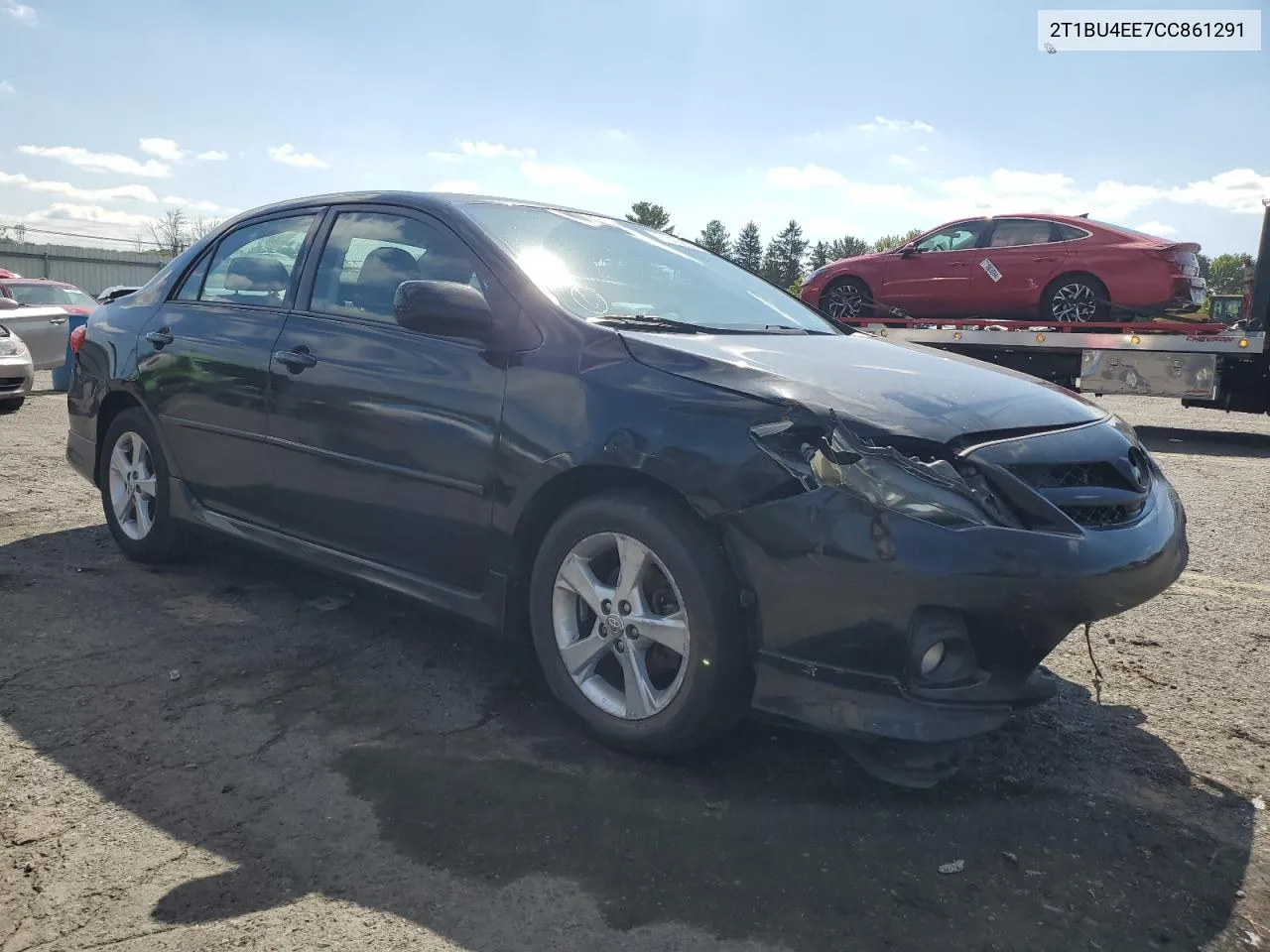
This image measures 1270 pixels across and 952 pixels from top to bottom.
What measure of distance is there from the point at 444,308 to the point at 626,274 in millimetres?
808

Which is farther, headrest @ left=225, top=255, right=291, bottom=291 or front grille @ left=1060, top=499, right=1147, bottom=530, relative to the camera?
headrest @ left=225, top=255, right=291, bottom=291

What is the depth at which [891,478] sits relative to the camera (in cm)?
254

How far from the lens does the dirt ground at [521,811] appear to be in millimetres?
2195

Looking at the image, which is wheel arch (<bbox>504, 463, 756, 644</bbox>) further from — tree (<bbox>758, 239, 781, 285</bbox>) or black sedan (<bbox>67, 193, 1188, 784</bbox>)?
tree (<bbox>758, 239, 781, 285</bbox>)

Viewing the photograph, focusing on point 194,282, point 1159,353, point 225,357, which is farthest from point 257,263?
point 1159,353

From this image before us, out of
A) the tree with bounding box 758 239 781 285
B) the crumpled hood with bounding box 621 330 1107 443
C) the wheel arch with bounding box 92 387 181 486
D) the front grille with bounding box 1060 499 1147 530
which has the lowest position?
the wheel arch with bounding box 92 387 181 486

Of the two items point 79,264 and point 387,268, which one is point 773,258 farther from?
point 387,268

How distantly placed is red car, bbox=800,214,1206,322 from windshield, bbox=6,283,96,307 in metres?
10.4

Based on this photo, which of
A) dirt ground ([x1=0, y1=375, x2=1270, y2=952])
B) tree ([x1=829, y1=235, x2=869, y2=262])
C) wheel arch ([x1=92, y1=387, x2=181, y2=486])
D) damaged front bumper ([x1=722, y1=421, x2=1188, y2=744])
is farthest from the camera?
tree ([x1=829, y1=235, x2=869, y2=262])

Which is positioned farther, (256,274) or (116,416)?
(116,416)

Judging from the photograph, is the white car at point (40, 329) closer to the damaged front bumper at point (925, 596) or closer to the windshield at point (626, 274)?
the windshield at point (626, 274)

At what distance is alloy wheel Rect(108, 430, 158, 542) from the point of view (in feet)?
15.5

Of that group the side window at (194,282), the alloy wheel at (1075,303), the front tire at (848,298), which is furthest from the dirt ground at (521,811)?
the front tire at (848,298)

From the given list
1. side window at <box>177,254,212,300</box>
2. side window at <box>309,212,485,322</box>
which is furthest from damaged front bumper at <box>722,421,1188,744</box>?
side window at <box>177,254,212,300</box>
